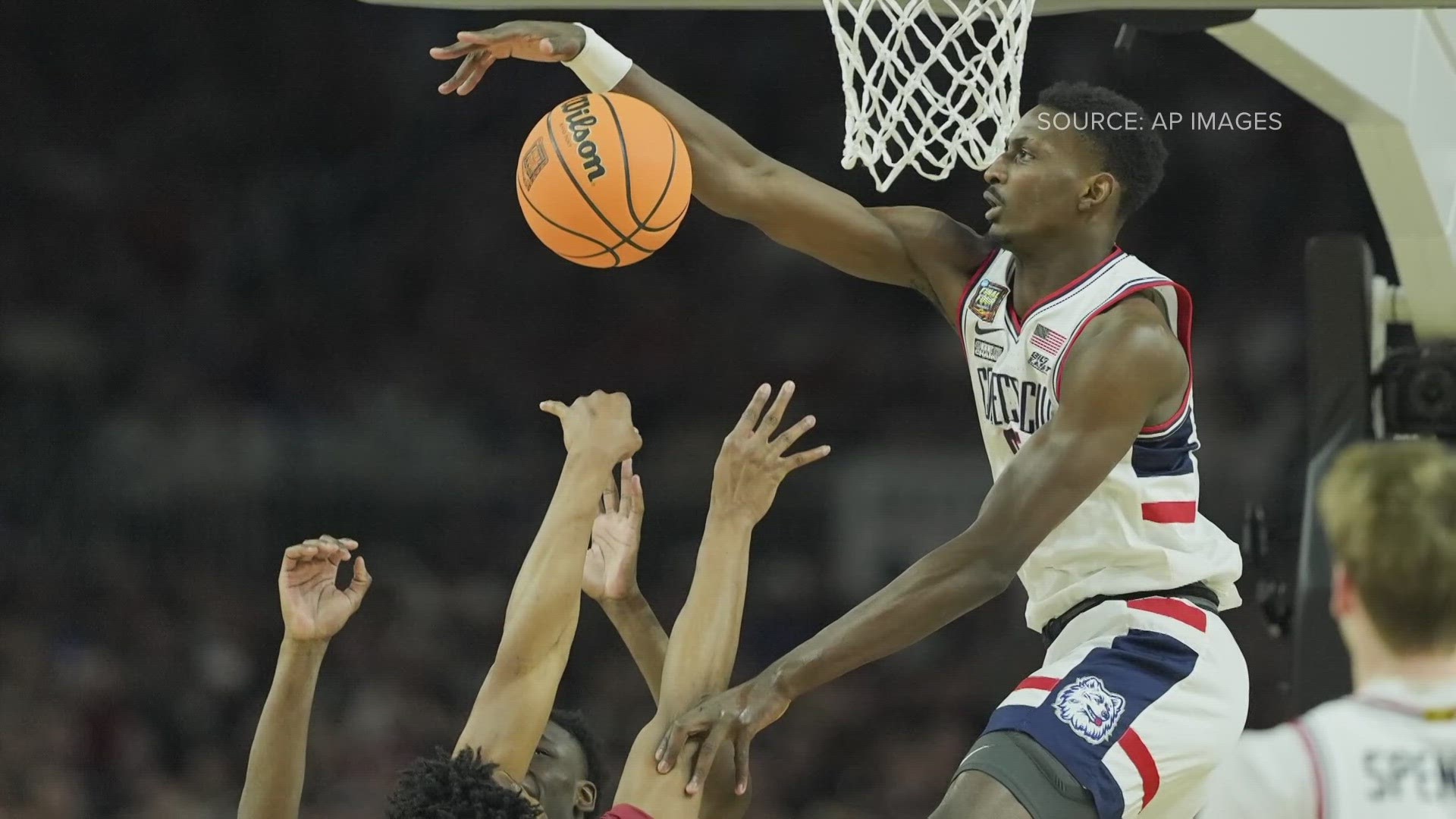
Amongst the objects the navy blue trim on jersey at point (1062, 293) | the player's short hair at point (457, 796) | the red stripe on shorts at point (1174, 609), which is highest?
the navy blue trim on jersey at point (1062, 293)

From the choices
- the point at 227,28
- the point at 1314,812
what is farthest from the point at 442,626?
the point at 1314,812

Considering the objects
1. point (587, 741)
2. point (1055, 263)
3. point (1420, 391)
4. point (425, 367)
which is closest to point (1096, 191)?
point (1055, 263)

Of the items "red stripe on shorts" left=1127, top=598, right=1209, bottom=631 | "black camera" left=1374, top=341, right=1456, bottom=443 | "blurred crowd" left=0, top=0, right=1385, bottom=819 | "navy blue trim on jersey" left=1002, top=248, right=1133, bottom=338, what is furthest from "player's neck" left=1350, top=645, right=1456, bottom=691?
"blurred crowd" left=0, top=0, right=1385, bottom=819

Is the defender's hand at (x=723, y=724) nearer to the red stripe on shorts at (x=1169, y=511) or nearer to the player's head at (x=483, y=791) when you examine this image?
the player's head at (x=483, y=791)

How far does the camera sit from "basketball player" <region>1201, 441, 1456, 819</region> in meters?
2.08

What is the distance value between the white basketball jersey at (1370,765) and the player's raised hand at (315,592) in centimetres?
198

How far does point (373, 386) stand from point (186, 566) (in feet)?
4.06

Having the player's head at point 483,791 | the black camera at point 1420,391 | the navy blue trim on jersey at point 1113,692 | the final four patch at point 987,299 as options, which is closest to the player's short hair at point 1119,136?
the final four patch at point 987,299

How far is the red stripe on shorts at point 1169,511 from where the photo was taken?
358 cm

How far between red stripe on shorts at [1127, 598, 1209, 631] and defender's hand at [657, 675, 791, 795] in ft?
2.68

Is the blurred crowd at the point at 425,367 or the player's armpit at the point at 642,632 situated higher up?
the blurred crowd at the point at 425,367

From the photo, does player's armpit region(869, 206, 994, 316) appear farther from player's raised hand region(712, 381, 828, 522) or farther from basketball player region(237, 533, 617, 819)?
basketball player region(237, 533, 617, 819)

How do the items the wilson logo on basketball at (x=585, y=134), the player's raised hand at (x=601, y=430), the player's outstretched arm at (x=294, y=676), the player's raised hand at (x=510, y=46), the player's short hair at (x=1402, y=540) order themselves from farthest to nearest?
the player's raised hand at (x=510, y=46), the wilson logo on basketball at (x=585, y=134), the player's raised hand at (x=601, y=430), the player's outstretched arm at (x=294, y=676), the player's short hair at (x=1402, y=540)

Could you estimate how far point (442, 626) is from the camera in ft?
27.9
